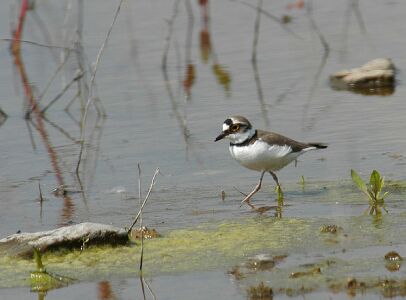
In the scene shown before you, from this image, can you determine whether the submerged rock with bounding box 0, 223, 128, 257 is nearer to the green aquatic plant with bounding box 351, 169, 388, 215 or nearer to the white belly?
the green aquatic plant with bounding box 351, 169, 388, 215

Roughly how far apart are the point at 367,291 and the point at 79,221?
2.70 m

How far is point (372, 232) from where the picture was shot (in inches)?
265

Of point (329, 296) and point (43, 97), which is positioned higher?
point (43, 97)

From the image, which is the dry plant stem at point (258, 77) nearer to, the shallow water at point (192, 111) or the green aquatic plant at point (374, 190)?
the shallow water at point (192, 111)

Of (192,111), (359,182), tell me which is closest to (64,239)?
(359,182)

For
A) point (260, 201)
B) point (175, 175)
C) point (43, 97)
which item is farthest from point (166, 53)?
point (260, 201)

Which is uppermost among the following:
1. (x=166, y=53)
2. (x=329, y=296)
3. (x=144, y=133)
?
(x=166, y=53)

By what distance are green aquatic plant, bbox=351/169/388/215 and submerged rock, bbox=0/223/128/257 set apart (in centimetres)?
164

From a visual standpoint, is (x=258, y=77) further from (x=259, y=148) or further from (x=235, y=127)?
(x=259, y=148)

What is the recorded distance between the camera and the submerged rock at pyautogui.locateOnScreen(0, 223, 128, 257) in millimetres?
6559

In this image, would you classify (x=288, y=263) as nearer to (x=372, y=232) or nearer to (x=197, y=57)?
(x=372, y=232)

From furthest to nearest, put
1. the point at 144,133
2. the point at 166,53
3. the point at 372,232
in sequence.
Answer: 1. the point at 166,53
2. the point at 144,133
3. the point at 372,232

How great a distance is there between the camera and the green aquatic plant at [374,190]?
7301 millimetres

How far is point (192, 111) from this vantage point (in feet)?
35.4
